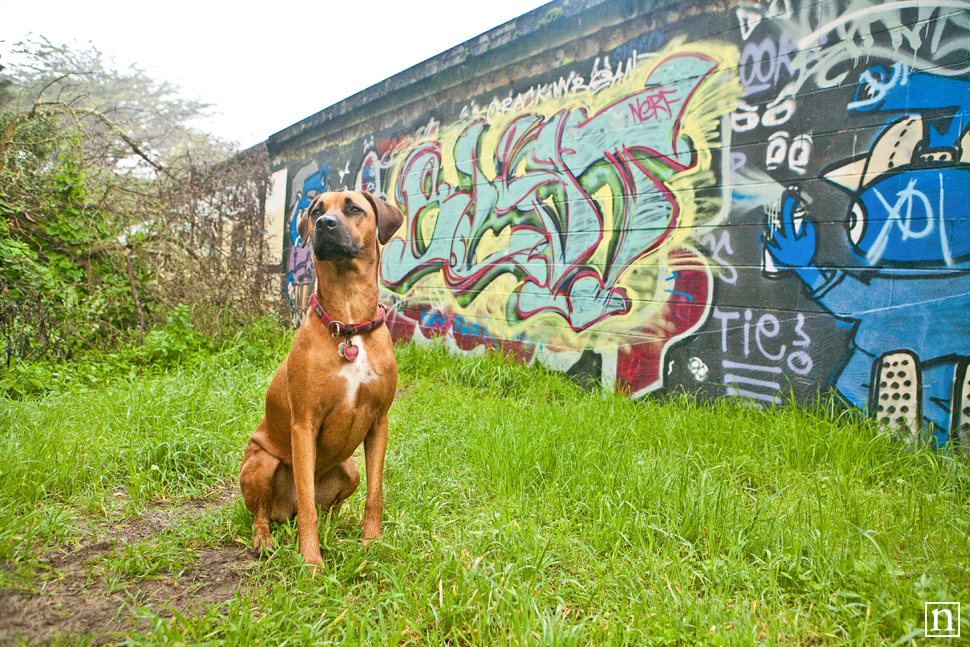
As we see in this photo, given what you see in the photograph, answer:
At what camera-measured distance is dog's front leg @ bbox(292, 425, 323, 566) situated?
209cm

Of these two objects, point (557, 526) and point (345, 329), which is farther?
point (557, 526)

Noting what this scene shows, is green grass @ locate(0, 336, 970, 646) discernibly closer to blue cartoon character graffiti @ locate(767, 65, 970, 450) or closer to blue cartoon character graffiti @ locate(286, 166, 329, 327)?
blue cartoon character graffiti @ locate(767, 65, 970, 450)

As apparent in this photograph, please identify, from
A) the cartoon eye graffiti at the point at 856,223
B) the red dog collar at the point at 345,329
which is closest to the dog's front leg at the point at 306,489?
the red dog collar at the point at 345,329

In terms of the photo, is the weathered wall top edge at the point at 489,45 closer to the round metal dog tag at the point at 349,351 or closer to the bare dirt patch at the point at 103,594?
the round metal dog tag at the point at 349,351

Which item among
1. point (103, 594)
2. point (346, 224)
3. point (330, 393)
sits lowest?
point (103, 594)

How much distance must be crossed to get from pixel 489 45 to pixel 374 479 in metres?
5.01

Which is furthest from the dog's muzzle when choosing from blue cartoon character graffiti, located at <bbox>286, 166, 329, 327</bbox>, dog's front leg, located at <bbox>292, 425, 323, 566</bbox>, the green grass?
blue cartoon character graffiti, located at <bbox>286, 166, 329, 327</bbox>

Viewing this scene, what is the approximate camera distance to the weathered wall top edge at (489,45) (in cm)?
462

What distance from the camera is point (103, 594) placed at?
191cm

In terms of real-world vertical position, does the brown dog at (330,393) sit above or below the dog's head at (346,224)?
below

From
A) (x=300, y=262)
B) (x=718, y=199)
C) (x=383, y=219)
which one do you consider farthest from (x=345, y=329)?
(x=300, y=262)
